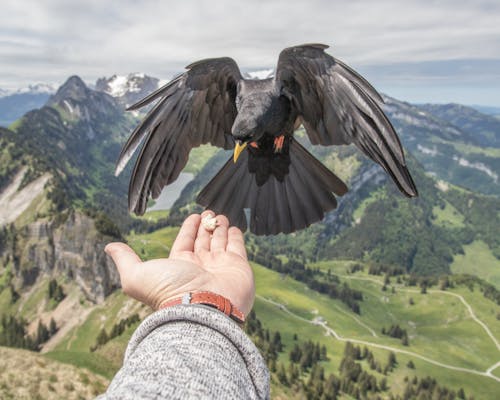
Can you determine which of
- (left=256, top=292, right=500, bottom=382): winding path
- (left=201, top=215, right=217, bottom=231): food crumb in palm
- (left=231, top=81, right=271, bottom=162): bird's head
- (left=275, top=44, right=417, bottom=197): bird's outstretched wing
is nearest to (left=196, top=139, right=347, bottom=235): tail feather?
(left=201, top=215, right=217, bottom=231): food crumb in palm

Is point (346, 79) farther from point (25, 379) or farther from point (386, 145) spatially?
point (25, 379)

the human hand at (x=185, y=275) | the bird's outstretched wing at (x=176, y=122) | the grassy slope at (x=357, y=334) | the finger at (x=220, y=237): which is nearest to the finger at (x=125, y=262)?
the human hand at (x=185, y=275)

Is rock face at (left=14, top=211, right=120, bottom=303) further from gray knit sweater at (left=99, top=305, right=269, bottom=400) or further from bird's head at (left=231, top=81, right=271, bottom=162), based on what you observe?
gray knit sweater at (left=99, top=305, right=269, bottom=400)

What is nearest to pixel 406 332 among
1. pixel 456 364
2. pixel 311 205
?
pixel 456 364

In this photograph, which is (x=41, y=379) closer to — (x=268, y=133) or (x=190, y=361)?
(x=268, y=133)

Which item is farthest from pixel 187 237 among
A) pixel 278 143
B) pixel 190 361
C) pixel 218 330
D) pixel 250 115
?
pixel 190 361
